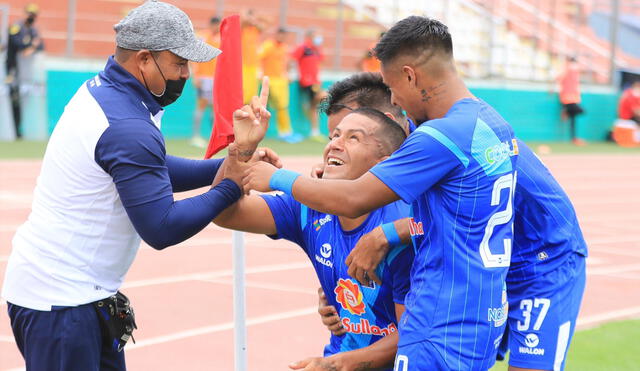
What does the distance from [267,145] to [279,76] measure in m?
1.71

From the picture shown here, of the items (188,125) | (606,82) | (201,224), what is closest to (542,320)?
(201,224)

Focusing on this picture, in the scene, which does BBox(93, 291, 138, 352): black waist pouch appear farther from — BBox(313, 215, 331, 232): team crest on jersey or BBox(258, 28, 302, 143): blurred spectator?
BBox(258, 28, 302, 143): blurred spectator

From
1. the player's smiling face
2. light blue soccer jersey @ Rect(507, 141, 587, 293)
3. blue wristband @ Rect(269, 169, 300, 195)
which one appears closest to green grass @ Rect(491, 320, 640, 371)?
light blue soccer jersey @ Rect(507, 141, 587, 293)

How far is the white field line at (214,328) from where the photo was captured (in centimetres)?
687

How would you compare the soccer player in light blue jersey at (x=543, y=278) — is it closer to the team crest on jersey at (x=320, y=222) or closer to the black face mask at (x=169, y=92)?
the team crest on jersey at (x=320, y=222)

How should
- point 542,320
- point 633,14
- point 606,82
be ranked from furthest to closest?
point 633,14 → point 606,82 → point 542,320

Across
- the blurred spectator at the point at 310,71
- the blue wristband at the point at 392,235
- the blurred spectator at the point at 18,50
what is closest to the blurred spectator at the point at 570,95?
the blurred spectator at the point at 310,71

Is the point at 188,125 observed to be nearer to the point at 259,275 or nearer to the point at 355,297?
the point at 259,275

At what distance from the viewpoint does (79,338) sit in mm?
3629

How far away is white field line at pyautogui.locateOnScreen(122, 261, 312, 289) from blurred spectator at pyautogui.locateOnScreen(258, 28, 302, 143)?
42.7ft

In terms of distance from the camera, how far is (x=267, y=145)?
22.5 m

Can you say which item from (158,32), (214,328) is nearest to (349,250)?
(158,32)

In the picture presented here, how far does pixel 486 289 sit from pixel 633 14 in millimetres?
38993

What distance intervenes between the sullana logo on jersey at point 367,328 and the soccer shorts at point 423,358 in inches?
14.6
